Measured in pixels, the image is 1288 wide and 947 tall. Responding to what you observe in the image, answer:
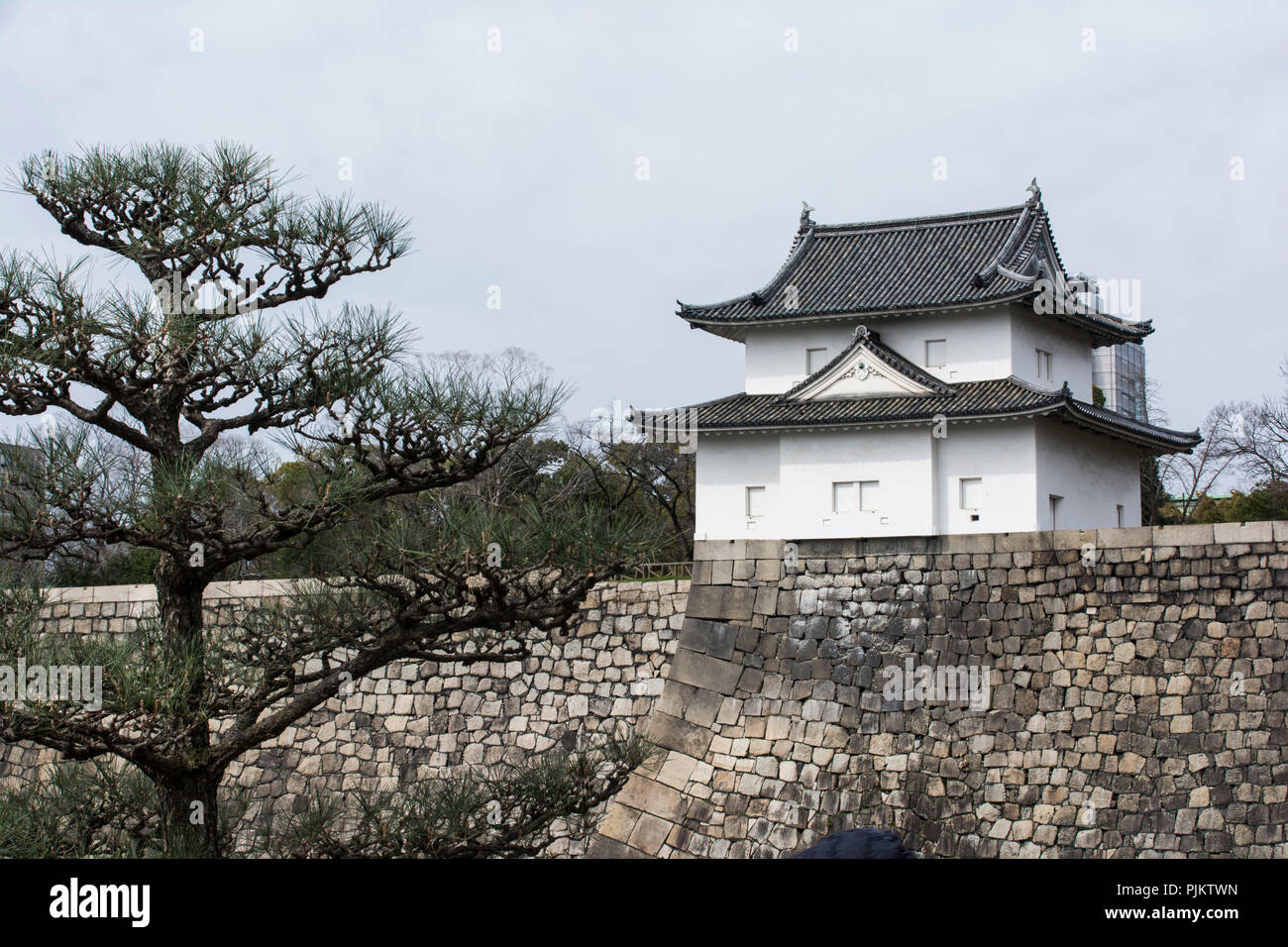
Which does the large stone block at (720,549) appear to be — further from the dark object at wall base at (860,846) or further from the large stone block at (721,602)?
the dark object at wall base at (860,846)

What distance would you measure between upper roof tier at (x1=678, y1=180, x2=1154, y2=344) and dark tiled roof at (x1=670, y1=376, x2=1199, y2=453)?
113 cm

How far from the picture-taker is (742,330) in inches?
→ 682

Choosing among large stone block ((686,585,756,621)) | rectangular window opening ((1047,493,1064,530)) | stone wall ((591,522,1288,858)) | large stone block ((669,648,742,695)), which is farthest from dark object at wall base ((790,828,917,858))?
rectangular window opening ((1047,493,1064,530))

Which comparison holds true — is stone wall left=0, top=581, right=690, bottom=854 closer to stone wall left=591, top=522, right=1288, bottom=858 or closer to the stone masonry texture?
the stone masonry texture

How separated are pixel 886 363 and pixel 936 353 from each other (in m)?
0.91

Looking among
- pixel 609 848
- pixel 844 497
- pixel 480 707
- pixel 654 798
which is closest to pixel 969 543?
pixel 844 497

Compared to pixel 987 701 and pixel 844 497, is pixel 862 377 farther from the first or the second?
pixel 987 701

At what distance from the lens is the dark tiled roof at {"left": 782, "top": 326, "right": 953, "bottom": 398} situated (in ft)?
52.0

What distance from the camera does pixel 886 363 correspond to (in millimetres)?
15953

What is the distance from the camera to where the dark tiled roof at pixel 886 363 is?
15836 millimetres

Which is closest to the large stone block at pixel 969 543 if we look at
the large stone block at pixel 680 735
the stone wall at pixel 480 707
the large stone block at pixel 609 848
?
the stone wall at pixel 480 707

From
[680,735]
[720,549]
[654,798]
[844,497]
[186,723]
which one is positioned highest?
[844,497]
